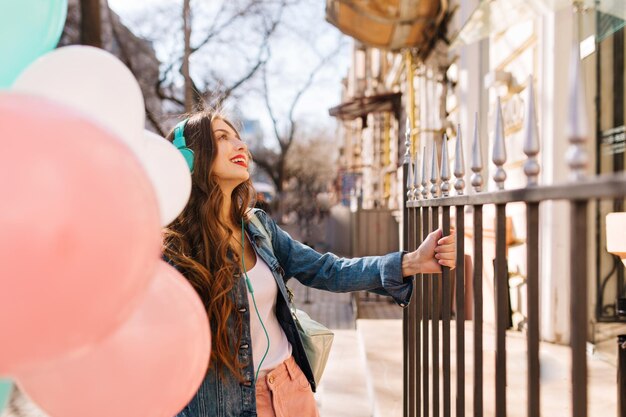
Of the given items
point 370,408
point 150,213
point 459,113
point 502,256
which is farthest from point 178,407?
point 459,113

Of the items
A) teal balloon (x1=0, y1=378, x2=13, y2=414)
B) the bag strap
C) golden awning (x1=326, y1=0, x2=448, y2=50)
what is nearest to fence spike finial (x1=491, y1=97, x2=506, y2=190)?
the bag strap

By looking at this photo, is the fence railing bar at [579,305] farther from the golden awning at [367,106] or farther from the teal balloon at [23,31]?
the golden awning at [367,106]

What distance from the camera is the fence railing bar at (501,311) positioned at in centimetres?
125

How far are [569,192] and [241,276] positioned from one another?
126 centimetres

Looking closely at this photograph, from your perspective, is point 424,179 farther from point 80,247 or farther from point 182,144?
point 80,247

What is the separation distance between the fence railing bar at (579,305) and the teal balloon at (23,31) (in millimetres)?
1170

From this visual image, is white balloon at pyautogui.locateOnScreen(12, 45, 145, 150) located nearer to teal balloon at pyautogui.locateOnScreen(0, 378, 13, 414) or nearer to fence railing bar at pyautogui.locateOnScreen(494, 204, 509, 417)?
teal balloon at pyautogui.locateOnScreen(0, 378, 13, 414)

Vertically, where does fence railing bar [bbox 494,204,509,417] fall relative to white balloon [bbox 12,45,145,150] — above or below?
below

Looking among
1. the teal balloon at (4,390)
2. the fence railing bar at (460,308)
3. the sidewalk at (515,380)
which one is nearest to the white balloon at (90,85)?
the teal balloon at (4,390)

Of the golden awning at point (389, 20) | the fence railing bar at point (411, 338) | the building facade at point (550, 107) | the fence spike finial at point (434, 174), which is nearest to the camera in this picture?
the fence spike finial at point (434, 174)

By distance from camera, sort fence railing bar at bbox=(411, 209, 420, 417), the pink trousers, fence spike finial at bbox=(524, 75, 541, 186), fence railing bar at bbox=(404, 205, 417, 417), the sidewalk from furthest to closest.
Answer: the sidewalk, fence railing bar at bbox=(404, 205, 417, 417), fence railing bar at bbox=(411, 209, 420, 417), the pink trousers, fence spike finial at bbox=(524, 75, 541, 186)

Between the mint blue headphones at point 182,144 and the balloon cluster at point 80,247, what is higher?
the mint blue headphones at point 182,144

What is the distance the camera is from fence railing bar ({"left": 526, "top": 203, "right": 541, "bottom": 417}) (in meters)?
1.09

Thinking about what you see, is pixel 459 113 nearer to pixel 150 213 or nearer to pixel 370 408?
pixel 370 408
